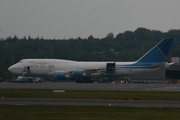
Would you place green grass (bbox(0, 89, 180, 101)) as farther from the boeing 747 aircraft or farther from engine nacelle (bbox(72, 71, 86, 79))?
the boeing 747 aircraft

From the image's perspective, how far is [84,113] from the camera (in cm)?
2777

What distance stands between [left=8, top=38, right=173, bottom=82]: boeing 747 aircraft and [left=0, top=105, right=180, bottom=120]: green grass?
61040 mm

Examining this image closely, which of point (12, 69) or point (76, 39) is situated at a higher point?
point (76, 39)

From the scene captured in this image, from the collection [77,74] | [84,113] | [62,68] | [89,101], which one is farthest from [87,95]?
[62,68]

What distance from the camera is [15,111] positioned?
28.1 m

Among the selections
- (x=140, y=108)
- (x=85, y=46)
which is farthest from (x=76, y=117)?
(x=85, y=46)

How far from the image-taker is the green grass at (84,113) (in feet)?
84.7

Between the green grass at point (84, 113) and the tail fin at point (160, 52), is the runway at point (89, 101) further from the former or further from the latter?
the tail fin at point (160, 52)

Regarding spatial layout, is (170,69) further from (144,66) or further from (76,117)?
(76,117)

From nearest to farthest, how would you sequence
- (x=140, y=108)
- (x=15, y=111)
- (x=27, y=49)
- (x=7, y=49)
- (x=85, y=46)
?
1. (x=15, y=111)
2. (x=140, y=108)
3. (x=7, y=49)
4. (x=27, y=49)
5. (x=85, y=46)

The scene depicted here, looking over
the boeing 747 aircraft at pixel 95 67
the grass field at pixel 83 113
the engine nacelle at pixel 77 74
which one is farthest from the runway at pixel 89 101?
the boeing 747 aircraft at pixel 95 67

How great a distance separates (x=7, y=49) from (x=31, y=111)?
10580 centimetres

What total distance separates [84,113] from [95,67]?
66.5 metres

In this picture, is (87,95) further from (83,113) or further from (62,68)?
(62,68)
